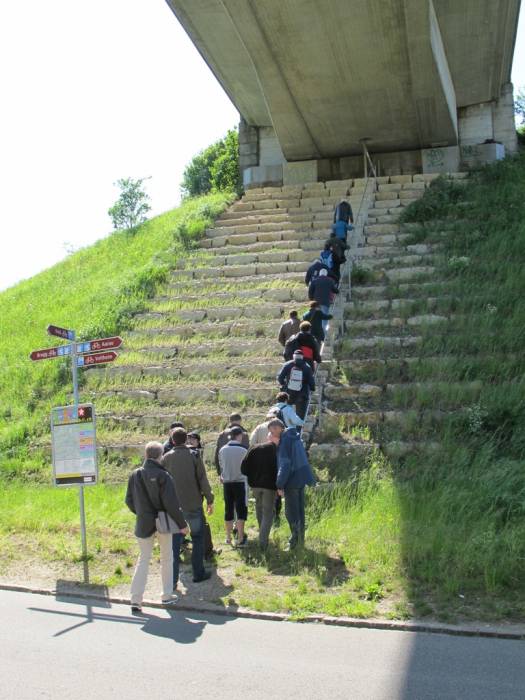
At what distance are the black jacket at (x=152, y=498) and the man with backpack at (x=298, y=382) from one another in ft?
12.0

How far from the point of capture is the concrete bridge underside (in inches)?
784

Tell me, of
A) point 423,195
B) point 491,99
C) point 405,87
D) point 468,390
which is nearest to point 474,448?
point 468,390

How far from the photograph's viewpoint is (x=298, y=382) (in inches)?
430

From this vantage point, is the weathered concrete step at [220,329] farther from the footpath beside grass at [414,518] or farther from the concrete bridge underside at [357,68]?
the concrete bridge underside at [357,68]

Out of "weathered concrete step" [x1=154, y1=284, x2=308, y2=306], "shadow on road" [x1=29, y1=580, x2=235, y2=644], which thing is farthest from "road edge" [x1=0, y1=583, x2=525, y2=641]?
"weathered concrete step" [x1=154, y1=284, x2=308, y2=306]

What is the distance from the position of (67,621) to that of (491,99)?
25755 mm

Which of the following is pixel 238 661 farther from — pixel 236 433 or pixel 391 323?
pixel 391 323

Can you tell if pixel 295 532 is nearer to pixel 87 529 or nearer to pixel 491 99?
pixel 87 529

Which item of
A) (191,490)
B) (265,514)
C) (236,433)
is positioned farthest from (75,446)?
(265,514)

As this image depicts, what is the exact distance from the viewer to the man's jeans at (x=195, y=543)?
322 inches

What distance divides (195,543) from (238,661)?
2.78 meters

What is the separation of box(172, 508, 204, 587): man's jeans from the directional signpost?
144 cm

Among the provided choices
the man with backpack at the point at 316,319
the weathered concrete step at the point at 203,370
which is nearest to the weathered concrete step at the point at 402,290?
the weathered concrete step at the point at 203,370

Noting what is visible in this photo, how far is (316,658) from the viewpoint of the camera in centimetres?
572
